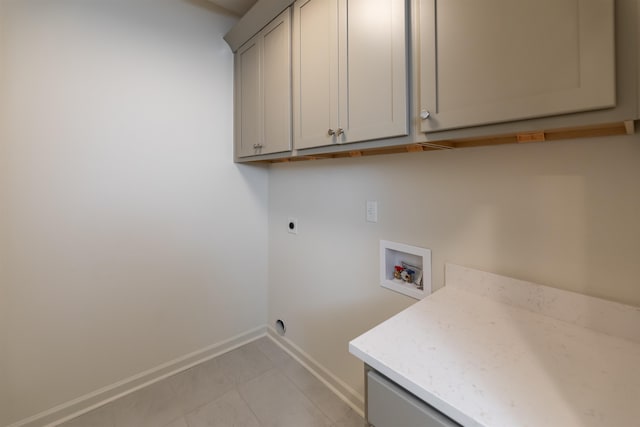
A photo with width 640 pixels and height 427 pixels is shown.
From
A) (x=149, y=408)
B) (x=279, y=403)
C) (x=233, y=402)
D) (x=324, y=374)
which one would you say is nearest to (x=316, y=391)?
(x=324, y=374)

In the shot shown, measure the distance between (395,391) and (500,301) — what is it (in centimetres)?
63

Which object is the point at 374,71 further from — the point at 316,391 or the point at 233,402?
the point at 233,402

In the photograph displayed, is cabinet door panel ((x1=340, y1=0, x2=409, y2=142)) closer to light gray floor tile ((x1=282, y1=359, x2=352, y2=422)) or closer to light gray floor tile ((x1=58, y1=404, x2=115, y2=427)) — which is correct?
light gray floor tile ((x1=282, y1=359, x2=352, y2=422))

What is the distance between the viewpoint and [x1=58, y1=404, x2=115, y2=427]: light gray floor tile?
60.5 inches

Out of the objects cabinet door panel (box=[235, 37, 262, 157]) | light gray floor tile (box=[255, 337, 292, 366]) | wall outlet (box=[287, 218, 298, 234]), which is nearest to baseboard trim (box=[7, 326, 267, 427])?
light gray floor tile (box=[255, 337, 292, 366])

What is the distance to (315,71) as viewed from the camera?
1.37 m

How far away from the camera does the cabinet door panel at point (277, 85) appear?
155 centimetres

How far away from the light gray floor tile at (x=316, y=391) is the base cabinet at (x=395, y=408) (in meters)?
0.99

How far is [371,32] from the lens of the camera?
1.10 meters

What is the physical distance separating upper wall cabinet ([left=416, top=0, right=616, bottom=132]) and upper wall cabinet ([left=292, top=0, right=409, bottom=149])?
0.36 feet

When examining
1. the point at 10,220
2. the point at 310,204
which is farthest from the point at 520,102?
the point at 10,220

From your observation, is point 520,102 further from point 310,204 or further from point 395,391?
point 310,204

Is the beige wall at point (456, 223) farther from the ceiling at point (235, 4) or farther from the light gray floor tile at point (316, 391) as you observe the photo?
the ceiling at point (235, 4)

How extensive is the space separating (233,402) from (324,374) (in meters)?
0.59
